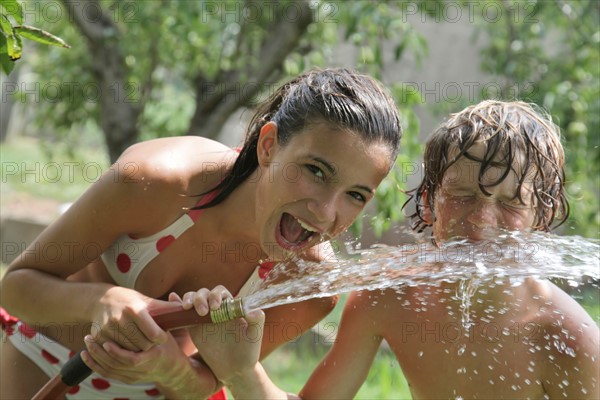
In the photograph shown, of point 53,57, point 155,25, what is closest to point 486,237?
point 155,25

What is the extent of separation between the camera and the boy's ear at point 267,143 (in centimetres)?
221

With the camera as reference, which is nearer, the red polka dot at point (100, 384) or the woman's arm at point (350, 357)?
the woman's arm at point (350, 357)

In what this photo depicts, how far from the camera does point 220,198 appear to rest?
230 cm

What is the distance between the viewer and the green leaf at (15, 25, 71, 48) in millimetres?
1908

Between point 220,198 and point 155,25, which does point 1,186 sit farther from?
point 220,198

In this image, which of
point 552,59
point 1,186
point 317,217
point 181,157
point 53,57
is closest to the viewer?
point 317,217

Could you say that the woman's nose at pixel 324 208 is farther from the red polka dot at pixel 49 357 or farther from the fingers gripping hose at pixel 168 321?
the red polka dot at pixel 49 357

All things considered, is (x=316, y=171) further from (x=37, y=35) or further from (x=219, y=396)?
(x=219, y=396)

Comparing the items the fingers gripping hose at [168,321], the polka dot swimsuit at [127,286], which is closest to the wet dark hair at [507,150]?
the polka dot swimsuit at [127,286]

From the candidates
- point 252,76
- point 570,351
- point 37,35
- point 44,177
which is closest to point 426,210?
point 570,351

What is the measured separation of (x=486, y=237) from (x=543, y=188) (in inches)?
8.1

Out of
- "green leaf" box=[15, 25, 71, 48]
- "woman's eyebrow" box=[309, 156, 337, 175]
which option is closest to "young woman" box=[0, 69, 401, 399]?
"woman's eyebrow" box=[309, 156, 337, 175]

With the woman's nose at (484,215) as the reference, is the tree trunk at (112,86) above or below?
above

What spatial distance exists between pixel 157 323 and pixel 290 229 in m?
0.40
